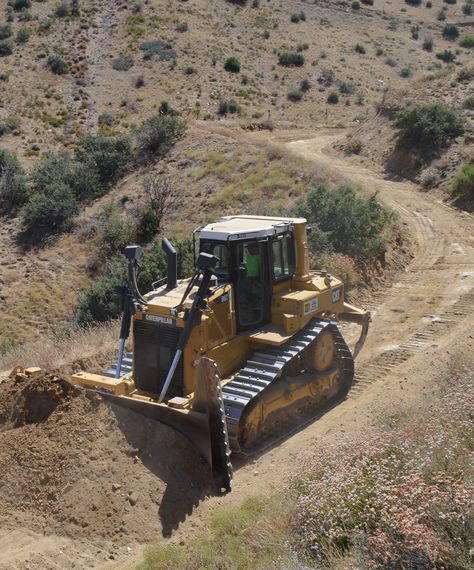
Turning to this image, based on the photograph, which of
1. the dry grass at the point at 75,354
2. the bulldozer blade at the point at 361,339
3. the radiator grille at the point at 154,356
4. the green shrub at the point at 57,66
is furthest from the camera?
the green shrub at the point at 57,66

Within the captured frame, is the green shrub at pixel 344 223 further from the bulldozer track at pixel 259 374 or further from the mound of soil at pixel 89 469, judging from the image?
the mound of soil at pixel 89 469

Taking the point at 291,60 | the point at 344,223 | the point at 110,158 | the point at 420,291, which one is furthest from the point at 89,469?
the point at 291,60

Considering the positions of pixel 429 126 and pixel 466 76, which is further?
pixel 466 76

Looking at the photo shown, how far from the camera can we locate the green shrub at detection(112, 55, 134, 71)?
168 feet

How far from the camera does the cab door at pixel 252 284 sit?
32.6 feet

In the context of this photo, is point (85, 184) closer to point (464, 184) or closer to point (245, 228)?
point (464, 184)

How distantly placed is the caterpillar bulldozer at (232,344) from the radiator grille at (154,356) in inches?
0.5

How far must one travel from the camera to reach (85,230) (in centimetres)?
2873

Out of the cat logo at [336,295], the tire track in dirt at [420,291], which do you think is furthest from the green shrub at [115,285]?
the cat logo at [336,295]

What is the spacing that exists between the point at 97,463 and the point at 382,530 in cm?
373

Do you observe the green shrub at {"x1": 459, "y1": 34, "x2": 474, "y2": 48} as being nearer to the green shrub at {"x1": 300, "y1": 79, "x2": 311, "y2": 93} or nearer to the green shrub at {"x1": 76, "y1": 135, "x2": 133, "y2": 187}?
the green shrub at {"x1": 300, "y1": 79, "x2": 311, "y2": 93}

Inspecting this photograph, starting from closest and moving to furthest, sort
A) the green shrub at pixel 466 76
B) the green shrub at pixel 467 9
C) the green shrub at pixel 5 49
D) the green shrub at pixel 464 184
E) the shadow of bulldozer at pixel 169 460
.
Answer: the shadow of bulldozer at pixel 169 460 < the green shrub at pixel 464 184 < the green shrub at pixel 466 76 < the green shrub at pixel 5 49 < the green shrub at pixel 467 9

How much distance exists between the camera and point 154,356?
9305mm

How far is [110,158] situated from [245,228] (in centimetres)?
2492
